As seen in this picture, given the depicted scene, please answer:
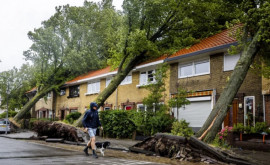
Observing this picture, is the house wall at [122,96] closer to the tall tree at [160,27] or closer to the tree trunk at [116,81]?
the tree trunk at [116,81]

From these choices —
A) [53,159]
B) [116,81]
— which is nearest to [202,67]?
[116,81]

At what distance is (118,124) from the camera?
20969 mm

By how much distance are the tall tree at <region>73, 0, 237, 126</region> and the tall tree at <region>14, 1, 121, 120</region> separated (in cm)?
931

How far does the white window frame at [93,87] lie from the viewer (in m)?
30.4

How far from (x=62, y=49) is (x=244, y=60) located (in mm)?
25397

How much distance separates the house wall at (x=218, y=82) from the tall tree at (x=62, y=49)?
13.7m

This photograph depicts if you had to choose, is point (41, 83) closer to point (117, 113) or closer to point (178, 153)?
point (117, 113)

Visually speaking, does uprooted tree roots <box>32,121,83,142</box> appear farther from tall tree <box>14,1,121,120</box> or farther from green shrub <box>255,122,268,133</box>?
tall tree <box>14,1,121,120</box>

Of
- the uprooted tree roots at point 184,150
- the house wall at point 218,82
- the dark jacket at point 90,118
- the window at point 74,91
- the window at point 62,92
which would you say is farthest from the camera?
the window at point 62,92

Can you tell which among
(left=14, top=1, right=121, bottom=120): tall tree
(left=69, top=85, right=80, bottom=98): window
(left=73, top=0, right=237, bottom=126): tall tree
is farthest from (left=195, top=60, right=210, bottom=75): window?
(left=69, top=85, right=80, bottom=98): window

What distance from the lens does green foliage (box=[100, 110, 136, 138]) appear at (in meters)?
20.3

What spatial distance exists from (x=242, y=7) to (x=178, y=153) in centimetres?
751

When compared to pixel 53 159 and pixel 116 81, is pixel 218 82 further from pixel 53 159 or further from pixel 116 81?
pixel 53 159

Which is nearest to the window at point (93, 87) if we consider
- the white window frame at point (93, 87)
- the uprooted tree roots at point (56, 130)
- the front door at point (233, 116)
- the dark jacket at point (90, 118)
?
the white window frame at point (93, 87)
